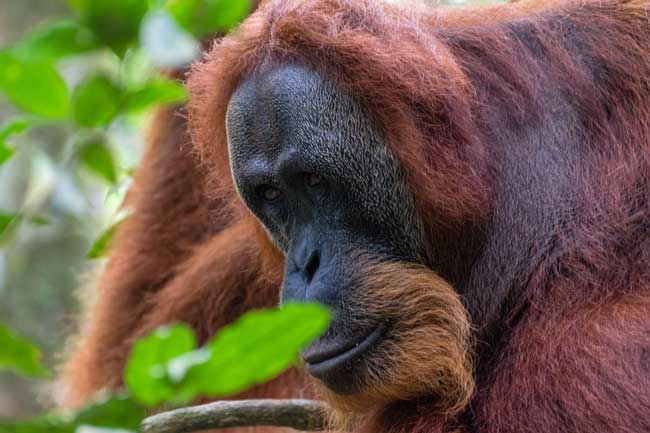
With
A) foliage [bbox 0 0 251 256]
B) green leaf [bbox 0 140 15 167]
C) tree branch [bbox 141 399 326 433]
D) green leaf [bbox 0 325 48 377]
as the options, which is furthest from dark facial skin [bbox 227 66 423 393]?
green leaf [bbox 0 325 48 377]

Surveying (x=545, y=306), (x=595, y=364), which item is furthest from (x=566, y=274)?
(x=595, y=364)

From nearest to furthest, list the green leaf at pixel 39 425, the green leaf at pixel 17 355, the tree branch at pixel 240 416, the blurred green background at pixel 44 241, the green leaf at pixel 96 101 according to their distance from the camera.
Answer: the green leaf at pixel 39 425
the green leaf at pixel 17 355
the green leaf at pixel 96 101
the tree branch at pixel 240 416
the blurred green background at pixel 44 241

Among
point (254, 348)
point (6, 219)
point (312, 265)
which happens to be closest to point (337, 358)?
point (312, 265)

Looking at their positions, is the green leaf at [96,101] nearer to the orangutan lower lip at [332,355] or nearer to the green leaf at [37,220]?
the green leaf at [37,220]

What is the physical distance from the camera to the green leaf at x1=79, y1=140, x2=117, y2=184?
169 cm

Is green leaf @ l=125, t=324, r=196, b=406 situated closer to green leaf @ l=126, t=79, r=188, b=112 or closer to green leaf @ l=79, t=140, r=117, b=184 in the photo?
green leaf @ l=126, t=79, r=188, b=112

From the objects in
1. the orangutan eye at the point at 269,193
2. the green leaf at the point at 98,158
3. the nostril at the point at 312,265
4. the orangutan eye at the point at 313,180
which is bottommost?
the nostril at the point at 312,265

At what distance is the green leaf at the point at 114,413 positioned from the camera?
105 centimetres

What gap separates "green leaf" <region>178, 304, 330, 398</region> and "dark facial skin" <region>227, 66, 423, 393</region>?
5.20ft

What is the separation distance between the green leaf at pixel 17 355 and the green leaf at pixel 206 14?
0.53 m

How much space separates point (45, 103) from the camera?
140 centimetres

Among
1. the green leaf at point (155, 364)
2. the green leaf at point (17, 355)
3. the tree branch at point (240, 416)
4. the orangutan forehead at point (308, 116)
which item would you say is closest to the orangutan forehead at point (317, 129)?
the orangutan forehead at point (308, 116)

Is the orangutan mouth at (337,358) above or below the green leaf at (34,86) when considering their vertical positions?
below

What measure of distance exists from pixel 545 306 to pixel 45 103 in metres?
1.72
